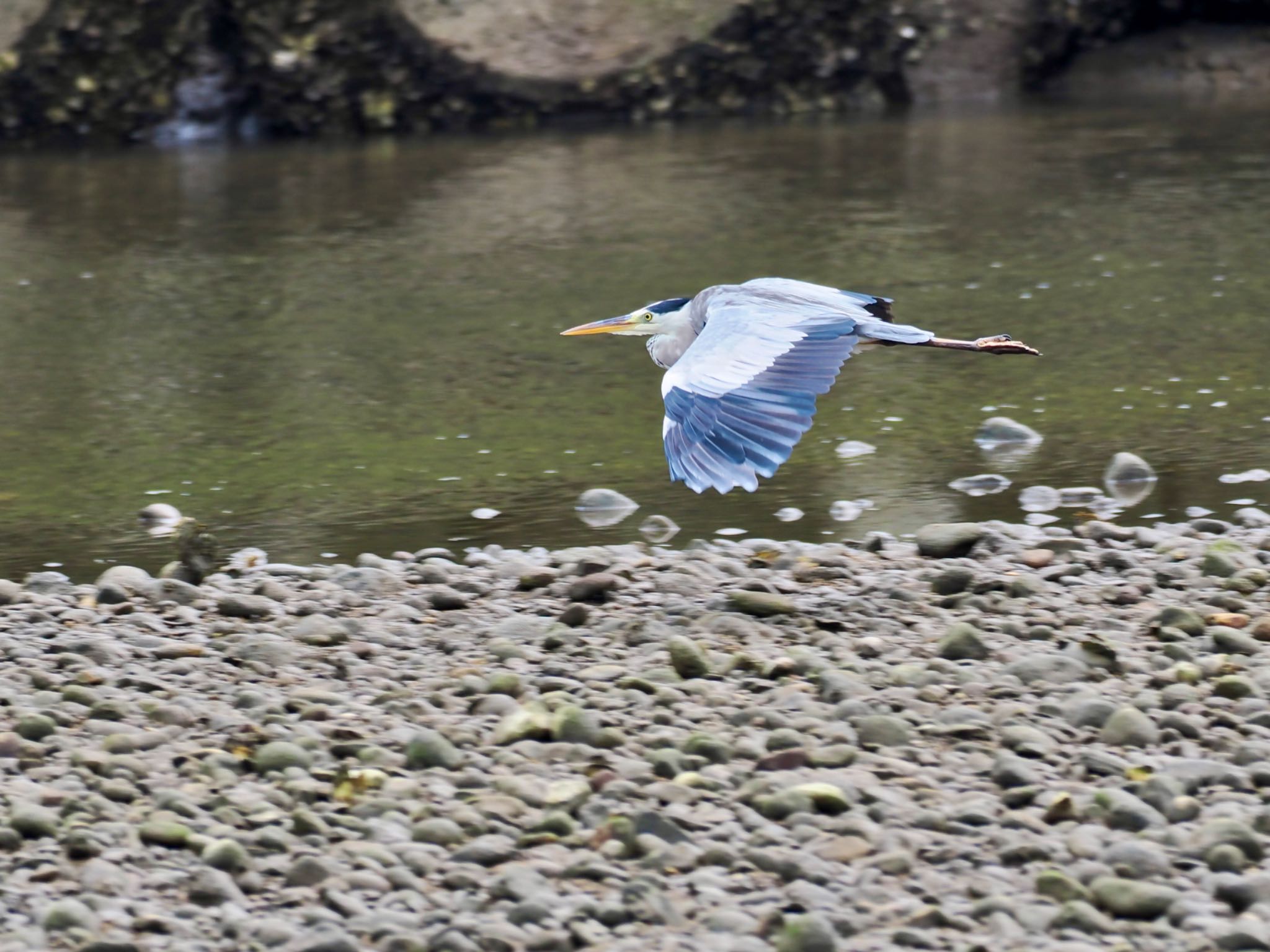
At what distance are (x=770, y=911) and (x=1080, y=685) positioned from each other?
143 cm

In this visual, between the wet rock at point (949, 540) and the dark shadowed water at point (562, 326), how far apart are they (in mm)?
607

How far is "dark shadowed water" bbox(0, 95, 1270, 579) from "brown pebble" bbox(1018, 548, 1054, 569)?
788 millimetres

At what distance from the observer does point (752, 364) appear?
502 cm

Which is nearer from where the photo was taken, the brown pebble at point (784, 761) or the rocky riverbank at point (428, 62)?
the brown pebble at point (784, 761)

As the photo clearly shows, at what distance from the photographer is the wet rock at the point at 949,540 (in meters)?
5.81

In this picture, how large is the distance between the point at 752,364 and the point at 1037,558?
1256 mm

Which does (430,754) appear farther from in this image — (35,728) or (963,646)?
(963,646)

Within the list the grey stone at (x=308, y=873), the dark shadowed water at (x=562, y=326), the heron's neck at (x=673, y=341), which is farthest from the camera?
the dark shadowed water at (x=562, y=326)

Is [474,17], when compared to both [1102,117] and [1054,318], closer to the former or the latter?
[1102,117]

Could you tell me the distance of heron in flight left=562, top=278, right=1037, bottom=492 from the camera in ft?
15.2

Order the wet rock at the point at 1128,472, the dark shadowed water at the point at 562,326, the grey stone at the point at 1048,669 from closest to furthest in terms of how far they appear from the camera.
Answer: the grey stone at the point at 1048,669 → the wet rock at the point at 1128,472 → the dark shadowed water at the point at 562,326

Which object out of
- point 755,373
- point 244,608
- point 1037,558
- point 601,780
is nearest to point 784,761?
point 601,780

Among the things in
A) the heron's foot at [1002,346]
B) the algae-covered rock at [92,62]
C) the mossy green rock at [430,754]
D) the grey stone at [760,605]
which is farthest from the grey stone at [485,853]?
the algae-covered rock at [92,62]

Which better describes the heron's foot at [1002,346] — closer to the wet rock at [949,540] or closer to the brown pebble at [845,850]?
the wet rock at [949,540]
